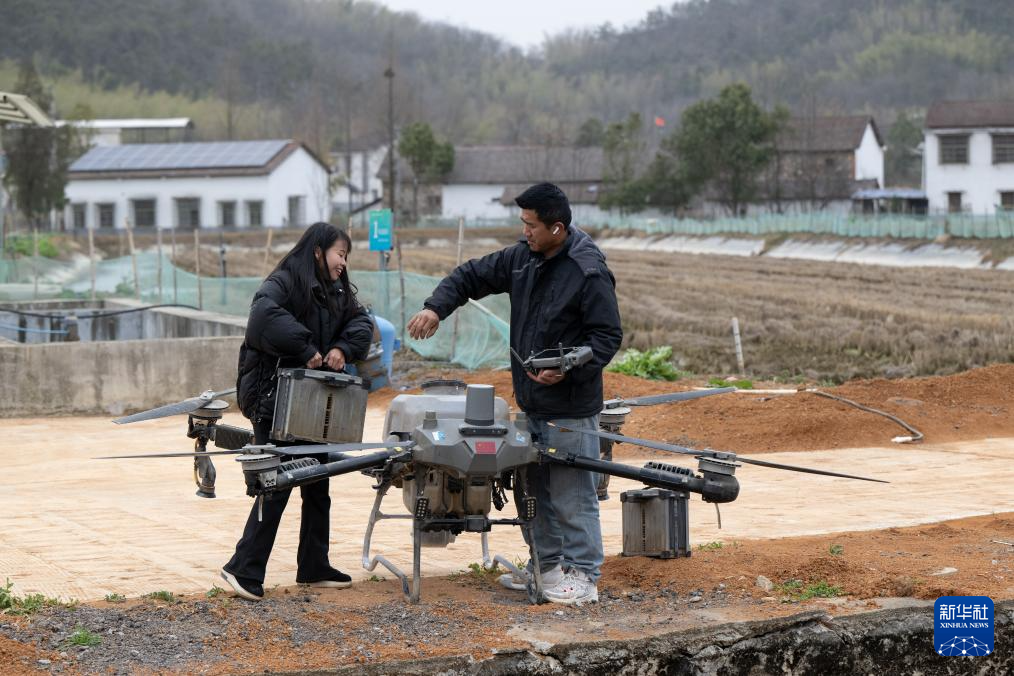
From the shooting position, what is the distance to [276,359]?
7.40 m

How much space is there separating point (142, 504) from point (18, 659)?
4.81 meters

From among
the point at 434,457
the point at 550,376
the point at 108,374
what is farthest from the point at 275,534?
the point at 108,374

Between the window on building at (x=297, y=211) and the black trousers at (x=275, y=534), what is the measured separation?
78.9m

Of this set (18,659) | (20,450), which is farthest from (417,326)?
(20,450)

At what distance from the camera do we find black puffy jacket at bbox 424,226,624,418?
22.7ft

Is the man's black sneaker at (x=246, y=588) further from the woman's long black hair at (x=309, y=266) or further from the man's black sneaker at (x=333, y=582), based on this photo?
the woman's long black hair at (x=309, y=266)

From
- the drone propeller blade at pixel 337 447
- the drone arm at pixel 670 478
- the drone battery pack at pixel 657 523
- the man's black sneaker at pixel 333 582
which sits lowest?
the man's black sneaker at pixel 333 582

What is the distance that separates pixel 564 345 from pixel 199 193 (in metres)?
79.5

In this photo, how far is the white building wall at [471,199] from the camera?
3858 inches

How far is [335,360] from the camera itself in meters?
7.31

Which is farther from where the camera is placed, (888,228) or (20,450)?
(888,228)

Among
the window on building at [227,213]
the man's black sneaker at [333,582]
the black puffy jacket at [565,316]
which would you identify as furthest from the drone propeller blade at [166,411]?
the window on building at [227,213]

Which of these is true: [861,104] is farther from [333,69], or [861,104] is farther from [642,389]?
[642,389]

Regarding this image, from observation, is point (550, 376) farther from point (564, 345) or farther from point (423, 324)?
point (423, 324)
